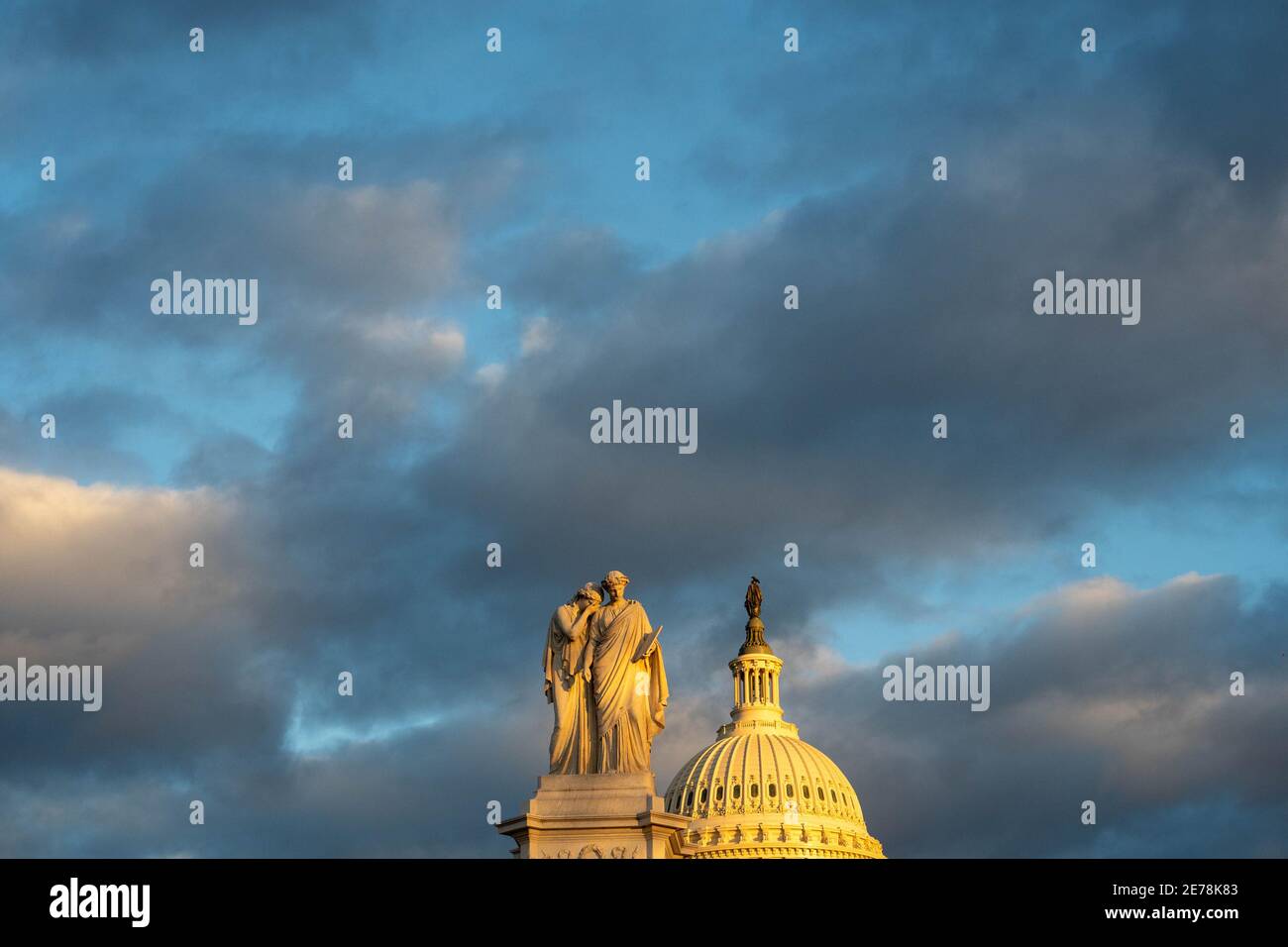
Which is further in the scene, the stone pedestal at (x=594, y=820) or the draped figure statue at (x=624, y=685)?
the draped figure statue at (x=624, y=685)

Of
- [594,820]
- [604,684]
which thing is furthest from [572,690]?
[594,820]

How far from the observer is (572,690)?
168ft

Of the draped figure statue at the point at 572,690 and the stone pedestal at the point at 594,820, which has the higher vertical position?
the draped figure statue at the point at 572,690

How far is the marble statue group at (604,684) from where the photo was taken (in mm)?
50719

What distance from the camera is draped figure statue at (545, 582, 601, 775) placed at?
167 ft

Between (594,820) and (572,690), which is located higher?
(572,690)

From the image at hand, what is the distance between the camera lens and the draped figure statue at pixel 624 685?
50688 millimetres

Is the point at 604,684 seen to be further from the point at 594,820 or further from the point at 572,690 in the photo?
the point at 594,820

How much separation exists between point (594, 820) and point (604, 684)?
10.1 feet

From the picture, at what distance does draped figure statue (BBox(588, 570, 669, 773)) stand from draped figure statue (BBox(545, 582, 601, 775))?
20 centimetres

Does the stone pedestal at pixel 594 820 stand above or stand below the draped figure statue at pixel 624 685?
below
